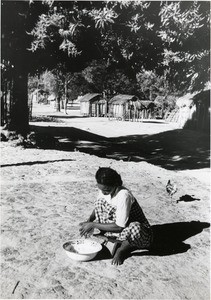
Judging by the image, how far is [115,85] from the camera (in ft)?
194

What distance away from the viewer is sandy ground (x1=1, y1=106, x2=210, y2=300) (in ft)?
12.5

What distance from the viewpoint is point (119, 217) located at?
14.0ft

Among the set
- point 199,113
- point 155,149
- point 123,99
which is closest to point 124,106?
point 123,99

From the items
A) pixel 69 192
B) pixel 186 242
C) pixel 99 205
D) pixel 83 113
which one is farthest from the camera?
pixel 83 113

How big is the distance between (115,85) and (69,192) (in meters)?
52.9

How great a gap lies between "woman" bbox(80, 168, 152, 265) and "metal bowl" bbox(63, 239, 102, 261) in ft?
0.49

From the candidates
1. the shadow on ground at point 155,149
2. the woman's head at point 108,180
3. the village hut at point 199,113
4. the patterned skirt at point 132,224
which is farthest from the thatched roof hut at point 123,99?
the woman's head at point 108,180

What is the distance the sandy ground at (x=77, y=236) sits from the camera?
3.81 meters

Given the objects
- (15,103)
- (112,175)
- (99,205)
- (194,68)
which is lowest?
(99,205)

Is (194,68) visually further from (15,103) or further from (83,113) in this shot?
(83,113)

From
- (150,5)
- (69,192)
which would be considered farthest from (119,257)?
(150,5)

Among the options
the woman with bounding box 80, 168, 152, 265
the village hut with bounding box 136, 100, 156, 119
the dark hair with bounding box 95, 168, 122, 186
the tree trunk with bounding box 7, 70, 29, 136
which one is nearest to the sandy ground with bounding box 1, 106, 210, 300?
the woman with bounding box 80, 168, 152, 265

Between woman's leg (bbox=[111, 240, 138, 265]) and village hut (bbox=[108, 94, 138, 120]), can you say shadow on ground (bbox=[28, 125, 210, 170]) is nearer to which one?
woman's leg (bbox=[111, 240, 138, 265])

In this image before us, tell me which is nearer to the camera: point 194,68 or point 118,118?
point 194,68
